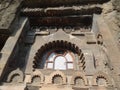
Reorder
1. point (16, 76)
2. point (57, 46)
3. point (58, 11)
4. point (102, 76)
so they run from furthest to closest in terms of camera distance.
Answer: point (58, 11) < point (57, 46) < point (16, 76) < point (102, 76)

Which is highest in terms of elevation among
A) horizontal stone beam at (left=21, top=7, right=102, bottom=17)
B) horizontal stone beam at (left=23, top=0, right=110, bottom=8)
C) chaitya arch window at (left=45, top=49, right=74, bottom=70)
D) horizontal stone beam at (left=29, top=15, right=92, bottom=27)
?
horizontal stone beam at (left=23, top=0, right=110, bottom=8)

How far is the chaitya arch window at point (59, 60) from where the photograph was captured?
714 cm

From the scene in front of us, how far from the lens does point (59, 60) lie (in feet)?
24.4

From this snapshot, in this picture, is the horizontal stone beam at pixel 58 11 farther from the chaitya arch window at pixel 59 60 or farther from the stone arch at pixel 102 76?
the stone arch at pixel 102 76

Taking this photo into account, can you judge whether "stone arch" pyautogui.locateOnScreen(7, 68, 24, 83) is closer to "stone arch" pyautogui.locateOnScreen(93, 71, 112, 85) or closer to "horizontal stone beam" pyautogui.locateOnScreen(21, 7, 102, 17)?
"stone arch" pyautogui.locateOnScreen(93, 71, 112, 85)

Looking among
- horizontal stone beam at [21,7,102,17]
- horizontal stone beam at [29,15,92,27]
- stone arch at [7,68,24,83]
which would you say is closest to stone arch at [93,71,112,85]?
stone arch at [7,68,24,83]

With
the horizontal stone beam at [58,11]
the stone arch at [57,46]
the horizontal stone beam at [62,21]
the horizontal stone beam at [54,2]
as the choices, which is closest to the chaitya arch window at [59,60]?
the stone arch at [57,46]

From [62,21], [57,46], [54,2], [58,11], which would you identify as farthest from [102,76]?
[54,2]

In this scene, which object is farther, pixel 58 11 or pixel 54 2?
pixel 54 2

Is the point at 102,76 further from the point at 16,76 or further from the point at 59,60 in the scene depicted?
the point at 16,76

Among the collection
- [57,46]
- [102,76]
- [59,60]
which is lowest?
[102,76]

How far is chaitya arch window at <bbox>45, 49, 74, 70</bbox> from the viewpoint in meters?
7.14

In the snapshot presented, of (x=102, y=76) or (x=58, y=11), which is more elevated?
(x=58, y=11)

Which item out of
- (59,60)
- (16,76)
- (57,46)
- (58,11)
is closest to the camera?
(16,76)
